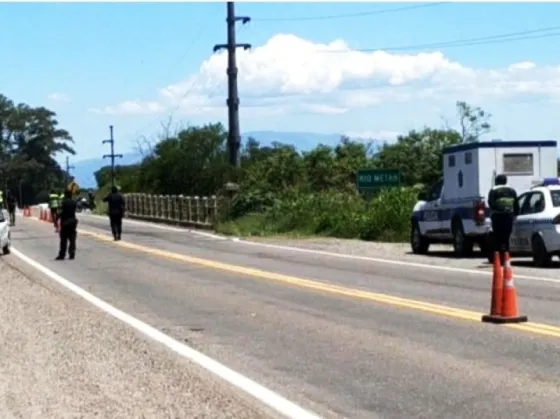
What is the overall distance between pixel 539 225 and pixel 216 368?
13.0 m

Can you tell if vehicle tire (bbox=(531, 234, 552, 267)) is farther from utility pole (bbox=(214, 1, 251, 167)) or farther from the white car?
utility pole (bbox=(214, 1, 251, 167))

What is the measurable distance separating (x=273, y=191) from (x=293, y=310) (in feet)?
109

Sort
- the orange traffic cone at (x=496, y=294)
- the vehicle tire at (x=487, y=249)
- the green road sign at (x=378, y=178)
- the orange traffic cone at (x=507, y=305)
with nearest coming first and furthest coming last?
the orange traffic cone at (x=507, y=305)
the orange traffic cone at (x=496, y=294)
the vehicle tire at (x=487, y=249)
the green road sign at (x=378, y=178)

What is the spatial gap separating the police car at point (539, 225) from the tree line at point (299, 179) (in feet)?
39.0

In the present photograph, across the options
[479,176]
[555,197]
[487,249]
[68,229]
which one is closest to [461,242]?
[487,249]

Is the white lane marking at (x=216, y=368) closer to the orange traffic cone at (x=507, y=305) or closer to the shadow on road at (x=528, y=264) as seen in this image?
the orange traffic cone at (x=507, y=305)

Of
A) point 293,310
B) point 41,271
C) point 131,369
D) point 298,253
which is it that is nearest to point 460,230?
point 298,253

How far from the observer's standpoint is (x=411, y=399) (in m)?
9.98

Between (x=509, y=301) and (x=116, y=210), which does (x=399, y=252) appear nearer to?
(x=116, y=210)

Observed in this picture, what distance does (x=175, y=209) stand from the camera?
56812 millimetres

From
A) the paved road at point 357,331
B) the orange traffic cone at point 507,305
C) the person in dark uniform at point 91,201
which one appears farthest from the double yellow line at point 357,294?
the person in dark uniform at point 91,201

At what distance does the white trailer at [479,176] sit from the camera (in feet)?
89.6

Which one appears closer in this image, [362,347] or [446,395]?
[446,395]

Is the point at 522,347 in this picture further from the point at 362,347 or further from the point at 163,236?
the point at 163,236
